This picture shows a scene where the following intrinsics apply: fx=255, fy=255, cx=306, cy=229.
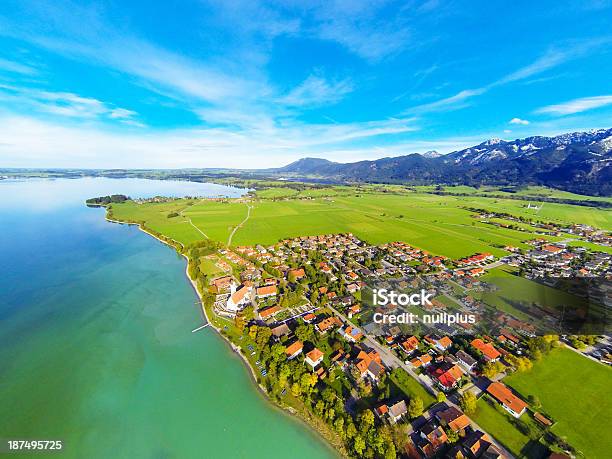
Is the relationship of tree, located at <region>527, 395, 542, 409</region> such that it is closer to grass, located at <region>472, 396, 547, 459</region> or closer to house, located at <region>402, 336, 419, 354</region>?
grass, located at <region>472, 396, 547, 459</region>

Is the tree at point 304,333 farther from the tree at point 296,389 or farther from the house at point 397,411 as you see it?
the house at point 397,411

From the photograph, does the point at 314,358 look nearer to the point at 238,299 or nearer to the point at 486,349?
the point at 238,299

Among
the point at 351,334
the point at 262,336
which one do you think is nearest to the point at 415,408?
the point at 351,334

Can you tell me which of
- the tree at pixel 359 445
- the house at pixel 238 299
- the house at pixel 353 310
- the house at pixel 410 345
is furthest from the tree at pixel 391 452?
the house at pixel 238 299

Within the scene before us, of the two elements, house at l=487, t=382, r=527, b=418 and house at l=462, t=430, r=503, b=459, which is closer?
house at l=462, t=430, r=503, b=459

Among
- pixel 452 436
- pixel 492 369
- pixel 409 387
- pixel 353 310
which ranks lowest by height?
pixel 409 387

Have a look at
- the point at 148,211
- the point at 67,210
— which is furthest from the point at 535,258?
the point at 67,210

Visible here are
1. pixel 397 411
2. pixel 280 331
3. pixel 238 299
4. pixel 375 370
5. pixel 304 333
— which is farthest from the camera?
pixel 238 299

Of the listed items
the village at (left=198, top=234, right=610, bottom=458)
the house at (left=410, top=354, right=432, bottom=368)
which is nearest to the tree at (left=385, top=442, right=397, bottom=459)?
the village at (left=198, top=234, right=610, bottom=458)
